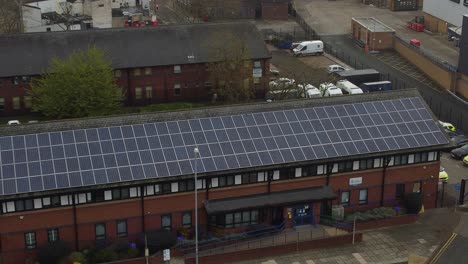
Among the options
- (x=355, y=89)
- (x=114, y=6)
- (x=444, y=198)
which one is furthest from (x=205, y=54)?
(x=114, y=6)

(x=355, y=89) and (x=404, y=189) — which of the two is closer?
(x=404, y=189)

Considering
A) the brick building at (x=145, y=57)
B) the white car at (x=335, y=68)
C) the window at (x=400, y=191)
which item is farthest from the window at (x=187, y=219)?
the white car at (x=335, y=68)

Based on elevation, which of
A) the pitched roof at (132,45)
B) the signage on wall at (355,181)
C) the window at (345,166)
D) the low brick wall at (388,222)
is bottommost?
the low brick wall at (388,222)

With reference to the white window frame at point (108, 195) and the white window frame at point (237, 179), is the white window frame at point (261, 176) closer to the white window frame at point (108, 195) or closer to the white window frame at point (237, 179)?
the white window frame at point (237, 179)

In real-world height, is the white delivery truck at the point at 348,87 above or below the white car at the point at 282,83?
below

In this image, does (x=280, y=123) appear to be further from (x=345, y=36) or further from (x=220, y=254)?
(x=345, y=36)

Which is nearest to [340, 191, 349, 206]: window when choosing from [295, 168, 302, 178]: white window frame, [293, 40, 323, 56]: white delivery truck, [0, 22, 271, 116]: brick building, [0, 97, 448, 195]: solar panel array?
[0, 97, 448, 195]: solar panel array
